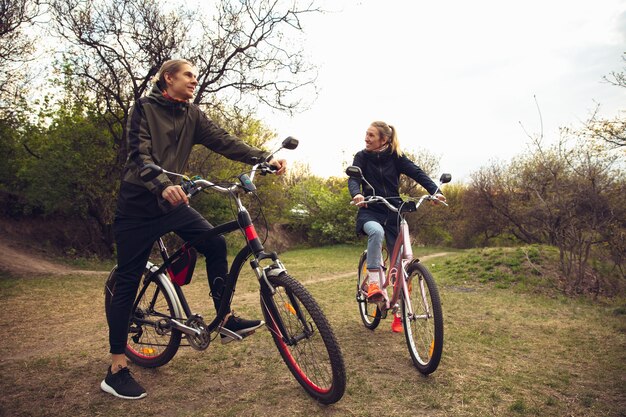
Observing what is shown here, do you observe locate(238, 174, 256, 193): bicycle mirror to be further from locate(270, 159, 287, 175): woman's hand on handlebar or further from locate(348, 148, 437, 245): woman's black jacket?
locate(348, 148, 437, 245): woman's black jacket

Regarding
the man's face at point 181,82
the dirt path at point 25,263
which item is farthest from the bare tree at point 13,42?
the man's face at point 181,82

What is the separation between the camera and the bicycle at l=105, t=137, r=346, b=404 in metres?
2.73

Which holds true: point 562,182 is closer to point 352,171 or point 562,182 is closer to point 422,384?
point 352,171

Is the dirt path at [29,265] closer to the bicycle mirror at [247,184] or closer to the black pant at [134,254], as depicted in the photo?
the black pant at [134,254]

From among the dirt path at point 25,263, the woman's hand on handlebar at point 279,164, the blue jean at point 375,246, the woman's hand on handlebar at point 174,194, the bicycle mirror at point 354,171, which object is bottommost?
the dirt path at point 25,263

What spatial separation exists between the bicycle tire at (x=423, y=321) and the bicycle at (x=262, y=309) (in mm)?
932

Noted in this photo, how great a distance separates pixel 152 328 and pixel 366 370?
5.71ft

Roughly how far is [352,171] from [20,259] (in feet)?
38.2

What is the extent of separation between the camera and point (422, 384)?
3.22m

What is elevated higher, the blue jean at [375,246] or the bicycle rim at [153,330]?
the blue jean at [375,246]

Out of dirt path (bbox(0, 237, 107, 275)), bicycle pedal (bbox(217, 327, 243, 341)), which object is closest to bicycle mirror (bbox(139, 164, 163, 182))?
bicycle pedal (bbox(217, 327, 243, 341))

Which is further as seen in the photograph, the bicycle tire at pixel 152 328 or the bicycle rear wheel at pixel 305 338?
the bicycle tire at pixel 152 328

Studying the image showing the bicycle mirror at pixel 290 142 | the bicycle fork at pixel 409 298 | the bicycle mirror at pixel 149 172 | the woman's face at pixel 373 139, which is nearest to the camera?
the bicycle mirror at pixel 149 172

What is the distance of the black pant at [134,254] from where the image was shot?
3131mm
